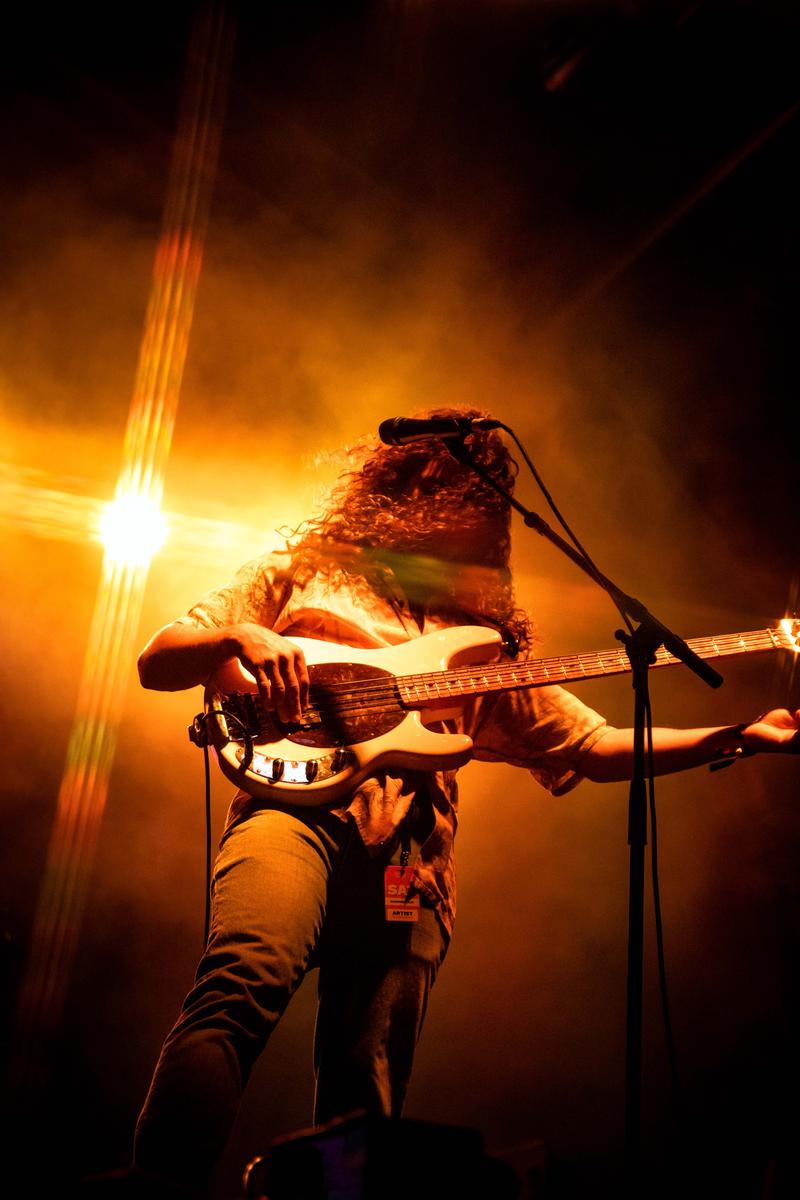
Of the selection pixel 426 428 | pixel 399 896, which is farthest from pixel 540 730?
pixel 426 428

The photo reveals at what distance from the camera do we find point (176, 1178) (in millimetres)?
1149

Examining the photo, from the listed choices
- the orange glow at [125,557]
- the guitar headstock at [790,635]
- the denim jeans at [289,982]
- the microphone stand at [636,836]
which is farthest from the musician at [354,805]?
the orange glow at [125,557]

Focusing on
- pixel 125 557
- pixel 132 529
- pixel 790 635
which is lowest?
pixel 790 635

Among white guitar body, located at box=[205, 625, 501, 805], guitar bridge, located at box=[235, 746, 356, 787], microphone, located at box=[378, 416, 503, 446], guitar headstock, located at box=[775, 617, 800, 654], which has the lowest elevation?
guitar bridge, located at box=[235, 746, 356, 787]

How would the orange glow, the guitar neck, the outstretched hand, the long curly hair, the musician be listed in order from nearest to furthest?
the musician, the outstretched hand, the guitar neck, the long curly hair, the orange glow

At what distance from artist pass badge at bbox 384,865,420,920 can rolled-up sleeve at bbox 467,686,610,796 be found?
568mm

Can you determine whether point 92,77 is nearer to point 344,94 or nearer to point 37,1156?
point 344,94

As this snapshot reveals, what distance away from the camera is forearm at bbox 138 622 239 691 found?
1888 millimetres

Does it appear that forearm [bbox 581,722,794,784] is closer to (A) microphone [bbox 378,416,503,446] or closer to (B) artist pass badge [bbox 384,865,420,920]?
(B) artist pass badge [bbox 384,865,420,920]

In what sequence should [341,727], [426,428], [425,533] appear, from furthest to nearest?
[425,533], [426,428], [341,727]

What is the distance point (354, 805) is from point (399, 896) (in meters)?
0.23

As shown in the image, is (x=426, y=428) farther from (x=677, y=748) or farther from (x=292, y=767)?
(x=677, y=748)

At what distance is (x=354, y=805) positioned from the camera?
1899mm

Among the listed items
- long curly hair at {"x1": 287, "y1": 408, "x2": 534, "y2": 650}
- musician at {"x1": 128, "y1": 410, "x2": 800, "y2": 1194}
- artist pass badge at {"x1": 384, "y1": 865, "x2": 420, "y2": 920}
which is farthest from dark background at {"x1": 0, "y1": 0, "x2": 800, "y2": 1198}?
artist pass badge at {"x1": 384, "y1": 865, "x2": 420, "y2": 920}
